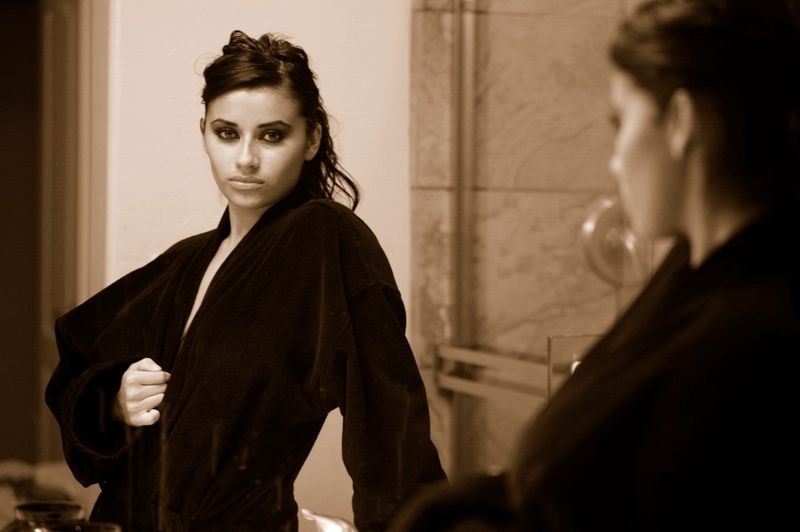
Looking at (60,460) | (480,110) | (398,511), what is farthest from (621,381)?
(60,460)

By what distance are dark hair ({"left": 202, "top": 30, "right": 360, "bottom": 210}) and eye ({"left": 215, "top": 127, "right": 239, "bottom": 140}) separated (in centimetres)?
3

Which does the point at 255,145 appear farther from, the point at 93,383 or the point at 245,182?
the point at 93,383

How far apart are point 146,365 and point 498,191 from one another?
0.42 metres

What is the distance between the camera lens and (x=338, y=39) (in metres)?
1.11

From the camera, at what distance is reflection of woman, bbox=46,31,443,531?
102 cm

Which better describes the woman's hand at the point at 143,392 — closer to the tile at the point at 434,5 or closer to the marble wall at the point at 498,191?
the marble wall at the point at 498,191

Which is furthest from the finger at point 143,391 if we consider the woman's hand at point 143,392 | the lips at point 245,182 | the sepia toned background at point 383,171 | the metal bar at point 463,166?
the metal bar at point 463,166

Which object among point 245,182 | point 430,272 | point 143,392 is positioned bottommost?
point 143,392

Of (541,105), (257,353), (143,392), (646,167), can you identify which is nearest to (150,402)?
(143,392)

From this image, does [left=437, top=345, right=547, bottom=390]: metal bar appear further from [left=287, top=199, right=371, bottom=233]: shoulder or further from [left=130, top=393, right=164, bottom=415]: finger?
[left=130, top=393, right=164, bottom=415]: finger

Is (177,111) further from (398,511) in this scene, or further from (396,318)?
(398,511)

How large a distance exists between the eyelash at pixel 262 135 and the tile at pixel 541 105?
0.23 metres

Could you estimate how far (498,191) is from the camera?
3.73ft

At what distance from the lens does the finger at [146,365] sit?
3.48 feet
